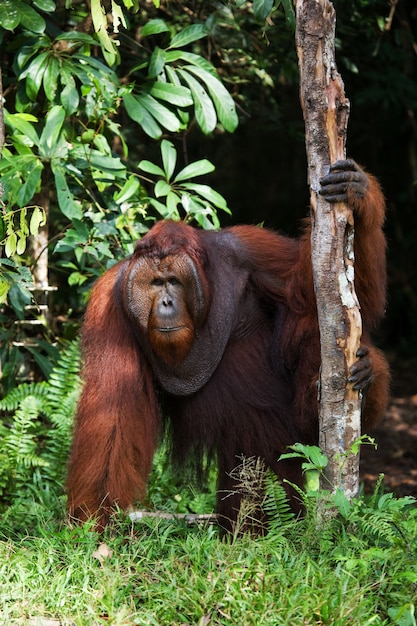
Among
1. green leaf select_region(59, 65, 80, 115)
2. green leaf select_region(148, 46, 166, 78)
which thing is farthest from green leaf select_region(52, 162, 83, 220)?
green leaf select_region(148, 46, 166, 78)

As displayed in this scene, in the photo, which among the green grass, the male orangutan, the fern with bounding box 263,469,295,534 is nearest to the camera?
the green grass

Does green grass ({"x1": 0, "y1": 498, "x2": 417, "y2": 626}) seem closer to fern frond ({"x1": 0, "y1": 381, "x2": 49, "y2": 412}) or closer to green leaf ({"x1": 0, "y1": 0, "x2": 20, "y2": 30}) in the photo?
fern frond ({"x1": 0, "y1": 381, "x2": 49, "y2": 412})

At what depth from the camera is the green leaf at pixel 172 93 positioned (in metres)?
5.02

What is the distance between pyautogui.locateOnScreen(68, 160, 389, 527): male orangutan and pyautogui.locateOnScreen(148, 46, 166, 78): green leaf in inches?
45.0

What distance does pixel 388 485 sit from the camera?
618 cm

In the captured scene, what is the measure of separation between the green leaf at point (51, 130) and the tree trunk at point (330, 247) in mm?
1744

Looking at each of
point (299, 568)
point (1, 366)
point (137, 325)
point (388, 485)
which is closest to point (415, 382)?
point (388, 485)

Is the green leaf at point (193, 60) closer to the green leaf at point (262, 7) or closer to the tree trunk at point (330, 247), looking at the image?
the green leaf at point (262, 7)

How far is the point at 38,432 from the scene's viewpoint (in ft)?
17.7

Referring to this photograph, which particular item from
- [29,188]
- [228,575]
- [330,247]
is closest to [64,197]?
[29,188]

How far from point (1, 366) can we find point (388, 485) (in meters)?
2.66

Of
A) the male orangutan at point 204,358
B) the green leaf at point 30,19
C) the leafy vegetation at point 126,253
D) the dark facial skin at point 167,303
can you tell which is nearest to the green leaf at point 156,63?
the leafy vegetation at point 126,253

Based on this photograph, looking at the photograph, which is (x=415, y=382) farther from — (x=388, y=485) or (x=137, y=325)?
(x=137, y=325)

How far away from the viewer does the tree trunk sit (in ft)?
10.8
